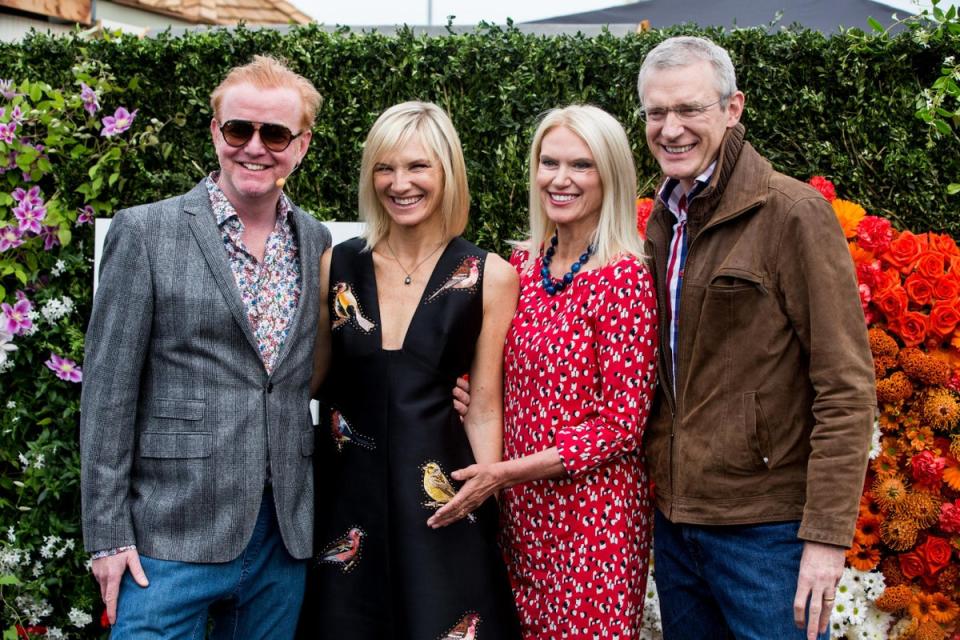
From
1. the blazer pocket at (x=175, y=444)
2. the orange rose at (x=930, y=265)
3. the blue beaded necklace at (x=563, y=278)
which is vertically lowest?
the blazer pocket at (x=175, y=444)

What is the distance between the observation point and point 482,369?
2785 mm

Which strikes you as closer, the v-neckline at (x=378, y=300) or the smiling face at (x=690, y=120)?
the smiling face at (x=690, y=120)

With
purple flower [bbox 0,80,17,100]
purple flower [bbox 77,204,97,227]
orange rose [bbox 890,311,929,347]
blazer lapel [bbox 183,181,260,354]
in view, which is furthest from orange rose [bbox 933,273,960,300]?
purple flower [bbox 0,80,17,100]

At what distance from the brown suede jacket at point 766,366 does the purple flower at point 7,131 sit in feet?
10.6

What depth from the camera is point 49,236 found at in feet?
13.9

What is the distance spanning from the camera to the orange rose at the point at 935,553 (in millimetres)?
3533

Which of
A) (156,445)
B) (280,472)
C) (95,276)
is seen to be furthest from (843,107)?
(95,276)

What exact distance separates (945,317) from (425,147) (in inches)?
89.4

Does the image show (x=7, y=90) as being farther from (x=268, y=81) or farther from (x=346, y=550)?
(x=346, y=550)

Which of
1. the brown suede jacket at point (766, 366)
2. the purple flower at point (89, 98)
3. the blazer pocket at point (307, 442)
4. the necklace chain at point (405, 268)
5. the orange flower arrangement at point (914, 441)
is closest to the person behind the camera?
the brown suede jacket at point (766, 366)

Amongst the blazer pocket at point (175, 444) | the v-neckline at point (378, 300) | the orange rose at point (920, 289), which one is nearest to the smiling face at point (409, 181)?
the v-neckline at point (378, 300)

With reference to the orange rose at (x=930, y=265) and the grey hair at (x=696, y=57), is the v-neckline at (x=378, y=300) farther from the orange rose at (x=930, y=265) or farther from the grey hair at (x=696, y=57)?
the orange rose at (x=930, y=265)

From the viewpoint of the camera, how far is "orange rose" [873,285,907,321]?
3.57 m

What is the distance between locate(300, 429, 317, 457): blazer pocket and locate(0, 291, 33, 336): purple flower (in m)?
2.19
